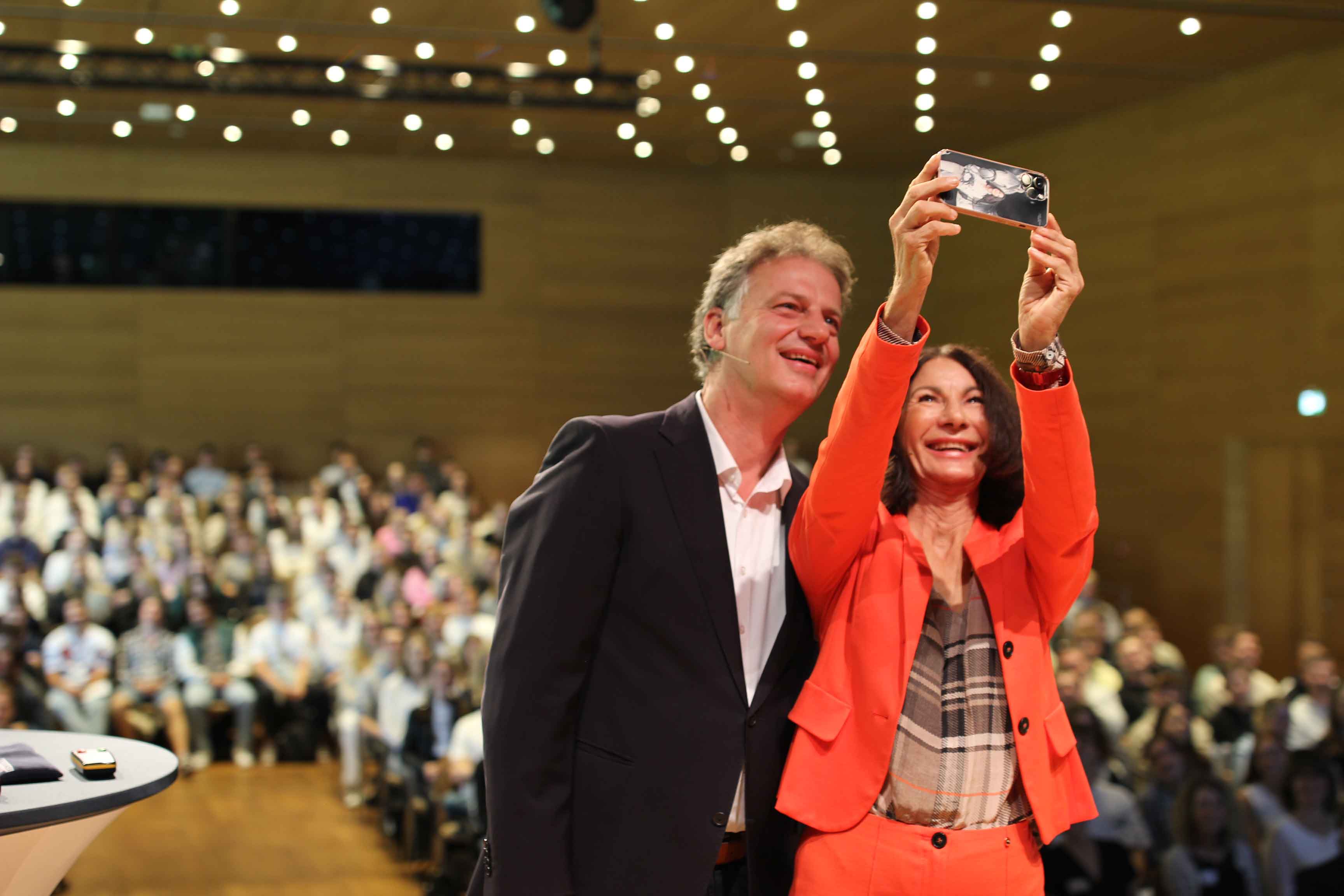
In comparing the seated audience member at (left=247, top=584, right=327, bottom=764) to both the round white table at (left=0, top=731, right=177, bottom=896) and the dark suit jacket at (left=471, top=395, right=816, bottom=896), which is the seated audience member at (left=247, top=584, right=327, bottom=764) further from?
the dark suit jacket at (left=471, top=395, right=816, bottom=896)

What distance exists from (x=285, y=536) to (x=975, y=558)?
807 cm

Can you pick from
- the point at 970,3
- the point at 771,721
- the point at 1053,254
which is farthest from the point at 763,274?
the point at 970,3

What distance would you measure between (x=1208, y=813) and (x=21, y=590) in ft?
20.9

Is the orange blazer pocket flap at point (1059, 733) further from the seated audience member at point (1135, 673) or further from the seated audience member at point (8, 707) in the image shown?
the seated audience member at point (8, 707)

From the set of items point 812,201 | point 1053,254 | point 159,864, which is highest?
point 812,201

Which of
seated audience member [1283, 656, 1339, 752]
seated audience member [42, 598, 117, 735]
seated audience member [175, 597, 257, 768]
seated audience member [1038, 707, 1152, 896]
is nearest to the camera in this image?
seated audience member [1038, 707, 1152, 896]

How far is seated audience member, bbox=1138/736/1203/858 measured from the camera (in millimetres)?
4617

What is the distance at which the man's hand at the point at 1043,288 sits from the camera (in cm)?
149

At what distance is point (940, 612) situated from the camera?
1.63 metres

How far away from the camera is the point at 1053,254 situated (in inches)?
59.1

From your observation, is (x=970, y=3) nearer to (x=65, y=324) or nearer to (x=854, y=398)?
(x=854, y=398)

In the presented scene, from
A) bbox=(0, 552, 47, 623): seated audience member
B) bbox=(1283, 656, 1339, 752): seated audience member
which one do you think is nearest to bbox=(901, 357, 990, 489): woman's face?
bbox=(1283, 656, 1339, 752): seated audience member

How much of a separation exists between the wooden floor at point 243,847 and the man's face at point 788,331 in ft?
13.5

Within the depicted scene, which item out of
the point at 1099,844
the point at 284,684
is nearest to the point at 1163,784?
the point at 1099,844
